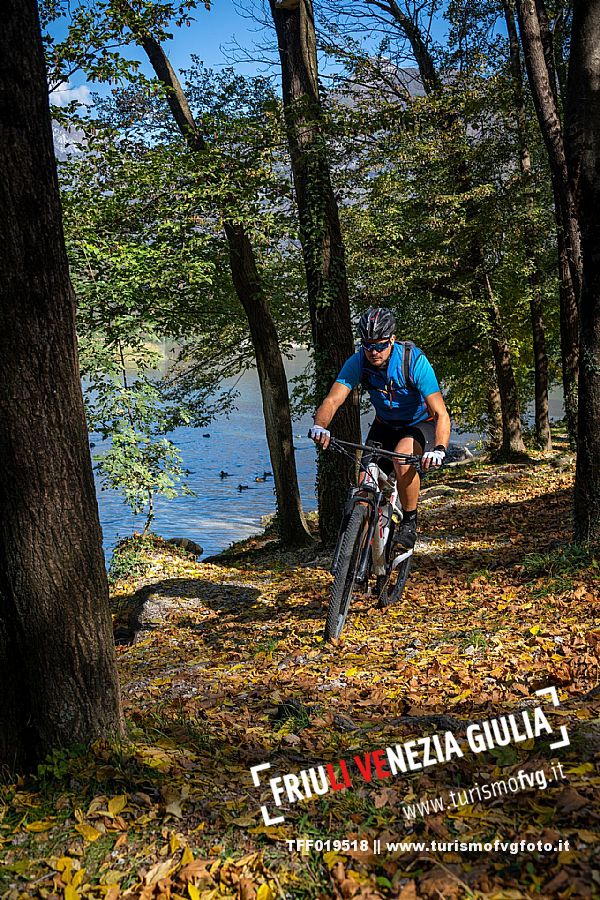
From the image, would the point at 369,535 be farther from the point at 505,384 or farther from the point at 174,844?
the point at 505,384

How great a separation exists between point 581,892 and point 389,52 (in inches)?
775

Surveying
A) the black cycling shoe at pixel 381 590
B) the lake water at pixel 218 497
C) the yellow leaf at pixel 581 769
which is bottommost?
the lake water at pixel 218 497

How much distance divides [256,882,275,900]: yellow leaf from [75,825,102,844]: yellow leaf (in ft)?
2.60

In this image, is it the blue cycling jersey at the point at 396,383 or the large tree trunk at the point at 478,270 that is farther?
the large tree trunk at the point at 478,270

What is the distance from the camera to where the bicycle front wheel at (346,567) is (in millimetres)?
5730

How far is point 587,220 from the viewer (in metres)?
6.15

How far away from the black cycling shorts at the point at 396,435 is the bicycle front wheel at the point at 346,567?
0.52 metres

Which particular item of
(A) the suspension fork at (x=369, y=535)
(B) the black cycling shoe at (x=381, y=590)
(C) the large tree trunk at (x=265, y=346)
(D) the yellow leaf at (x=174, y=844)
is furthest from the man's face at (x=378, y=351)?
(C) the large tree trunk at (x=265, y=346)

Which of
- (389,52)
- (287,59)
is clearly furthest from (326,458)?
(389,52)

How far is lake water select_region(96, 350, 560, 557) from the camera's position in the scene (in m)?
21.1

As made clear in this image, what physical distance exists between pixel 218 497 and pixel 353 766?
77.2ft

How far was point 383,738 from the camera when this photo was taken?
367 centimetres

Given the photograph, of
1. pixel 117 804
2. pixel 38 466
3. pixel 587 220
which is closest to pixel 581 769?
pixel 117 804

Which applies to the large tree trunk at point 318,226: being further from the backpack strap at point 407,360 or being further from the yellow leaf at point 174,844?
the yellow leaf at point 174,844
